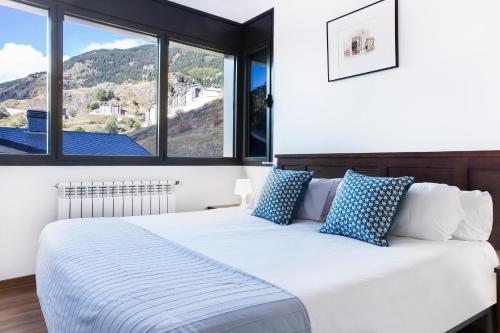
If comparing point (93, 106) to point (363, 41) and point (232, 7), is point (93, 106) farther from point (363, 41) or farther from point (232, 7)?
point (363, 41)

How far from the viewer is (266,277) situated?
49.9 inches

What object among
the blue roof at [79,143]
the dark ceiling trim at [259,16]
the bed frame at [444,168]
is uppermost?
the dark ceiling trim at [259,16]

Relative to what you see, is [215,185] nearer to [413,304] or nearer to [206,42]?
[206,42]

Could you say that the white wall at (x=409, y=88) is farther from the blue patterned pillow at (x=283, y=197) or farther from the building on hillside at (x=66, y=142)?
the building on hillside at (x=66, y=142)

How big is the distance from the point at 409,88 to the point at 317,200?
3.31ft

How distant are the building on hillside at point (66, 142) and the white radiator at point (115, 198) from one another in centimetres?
34

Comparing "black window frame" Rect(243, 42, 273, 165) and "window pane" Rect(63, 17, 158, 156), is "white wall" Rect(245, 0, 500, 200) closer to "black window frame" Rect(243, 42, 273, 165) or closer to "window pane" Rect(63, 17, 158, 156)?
"black window frame" Rect(243, 42, 273, 165)

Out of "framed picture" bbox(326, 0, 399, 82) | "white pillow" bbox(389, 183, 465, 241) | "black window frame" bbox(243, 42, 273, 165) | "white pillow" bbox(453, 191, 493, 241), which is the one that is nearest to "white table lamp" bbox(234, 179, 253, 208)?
"black window frame" bbox(243, 42, 273, 165)

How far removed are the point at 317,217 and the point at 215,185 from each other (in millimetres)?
1733

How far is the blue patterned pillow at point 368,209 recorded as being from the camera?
187 cm

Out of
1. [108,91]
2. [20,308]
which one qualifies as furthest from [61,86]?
[20,308]

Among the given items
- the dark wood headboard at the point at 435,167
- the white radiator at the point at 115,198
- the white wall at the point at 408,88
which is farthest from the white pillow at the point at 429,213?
the white radiator at the point at 115,198

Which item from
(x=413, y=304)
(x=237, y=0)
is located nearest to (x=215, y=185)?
(x=237, y=0)

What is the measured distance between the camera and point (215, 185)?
3971mm
